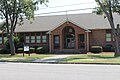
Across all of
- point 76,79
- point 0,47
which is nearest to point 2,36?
point 0,47

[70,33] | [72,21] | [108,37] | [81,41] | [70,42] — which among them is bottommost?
[70,42]

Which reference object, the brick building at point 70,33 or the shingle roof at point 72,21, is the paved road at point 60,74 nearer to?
the brick building at point 70,33

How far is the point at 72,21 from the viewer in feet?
153

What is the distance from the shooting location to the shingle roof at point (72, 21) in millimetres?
46353

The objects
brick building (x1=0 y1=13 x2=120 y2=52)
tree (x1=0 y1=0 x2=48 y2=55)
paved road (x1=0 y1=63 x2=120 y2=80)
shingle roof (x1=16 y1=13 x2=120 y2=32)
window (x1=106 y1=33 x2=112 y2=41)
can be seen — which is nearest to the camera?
paved road (x1=0 y1=63 x2=120 y2=80)

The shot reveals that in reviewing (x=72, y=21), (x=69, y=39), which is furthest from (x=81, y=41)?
(x=72, y=21)

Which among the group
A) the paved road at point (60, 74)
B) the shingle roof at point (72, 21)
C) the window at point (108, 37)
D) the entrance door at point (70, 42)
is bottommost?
the paved road at point (60, 74)

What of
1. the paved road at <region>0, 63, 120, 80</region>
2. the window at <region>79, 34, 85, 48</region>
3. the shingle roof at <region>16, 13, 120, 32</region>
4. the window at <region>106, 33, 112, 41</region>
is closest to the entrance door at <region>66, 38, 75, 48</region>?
the window at <region>79, 34, 85, 48</region>

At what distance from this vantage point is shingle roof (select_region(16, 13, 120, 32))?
46353 millimetres

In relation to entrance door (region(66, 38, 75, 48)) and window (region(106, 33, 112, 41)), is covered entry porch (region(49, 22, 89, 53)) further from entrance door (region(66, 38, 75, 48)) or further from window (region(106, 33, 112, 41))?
window (region(106, 33, 112, 41))

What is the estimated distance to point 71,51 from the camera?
4559 centimetres

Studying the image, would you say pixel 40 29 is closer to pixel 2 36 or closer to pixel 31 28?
pixel 31 28

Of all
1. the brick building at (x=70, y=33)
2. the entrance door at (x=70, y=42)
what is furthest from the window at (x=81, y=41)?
the entrance door at (x=70, y=42)

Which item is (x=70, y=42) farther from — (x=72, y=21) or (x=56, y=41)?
(x=72, y=21)
